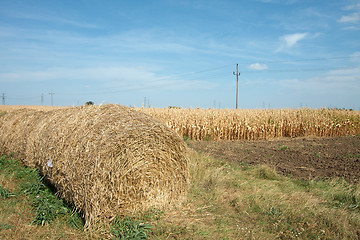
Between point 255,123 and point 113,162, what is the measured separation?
43.5 feet

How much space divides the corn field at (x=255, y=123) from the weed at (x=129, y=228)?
10.9m

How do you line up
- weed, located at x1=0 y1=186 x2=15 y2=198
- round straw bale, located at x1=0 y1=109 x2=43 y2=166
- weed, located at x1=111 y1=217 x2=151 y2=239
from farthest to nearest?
1. round straw bale, located at x1=0 y1=109 x2=43 y2=166
2. weed, located at x1=0 y1=186 x2=15 y2=198
3. weed, located at x1=111 y1=217 x2=151 y2=239

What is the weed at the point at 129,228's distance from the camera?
11.4 feet

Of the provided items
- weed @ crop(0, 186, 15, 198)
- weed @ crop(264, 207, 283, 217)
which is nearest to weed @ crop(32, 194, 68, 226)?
weed @ crop(0, 186, 15, 198)

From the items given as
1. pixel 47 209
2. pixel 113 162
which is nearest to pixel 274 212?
pixel 113 162

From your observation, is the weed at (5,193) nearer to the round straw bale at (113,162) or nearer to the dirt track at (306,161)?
the round straw bale at (113,162)

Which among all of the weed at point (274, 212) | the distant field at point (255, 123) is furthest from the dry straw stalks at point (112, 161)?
the distant field at point (255, 123)

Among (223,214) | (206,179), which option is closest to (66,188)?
(223,214)

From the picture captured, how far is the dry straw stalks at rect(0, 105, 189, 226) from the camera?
12.8 feet

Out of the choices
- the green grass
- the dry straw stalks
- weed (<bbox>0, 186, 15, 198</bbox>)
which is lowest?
the green grass

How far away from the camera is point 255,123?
16.0 meters

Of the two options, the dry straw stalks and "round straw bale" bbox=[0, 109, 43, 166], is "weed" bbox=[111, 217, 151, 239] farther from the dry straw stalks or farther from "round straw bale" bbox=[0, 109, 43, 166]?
"round straw bale" bbox=[0, 109, 43, 166]

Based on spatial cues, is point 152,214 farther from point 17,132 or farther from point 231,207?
point 17,132

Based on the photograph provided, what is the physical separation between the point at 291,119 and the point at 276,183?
12.2m
